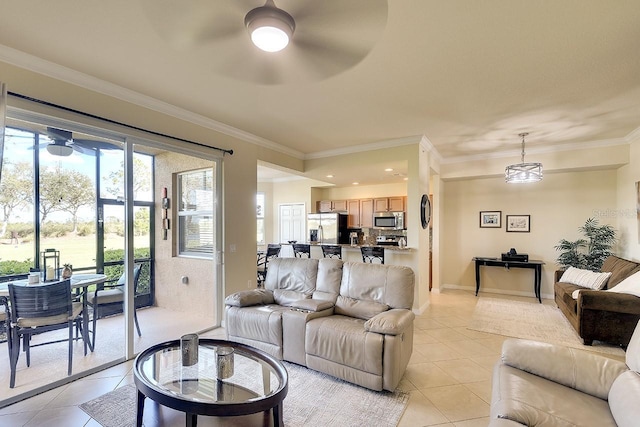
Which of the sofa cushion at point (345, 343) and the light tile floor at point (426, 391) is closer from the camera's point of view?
the light tile floor at point (426, 391)

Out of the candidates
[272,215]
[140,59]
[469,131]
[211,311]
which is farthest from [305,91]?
[272,215]

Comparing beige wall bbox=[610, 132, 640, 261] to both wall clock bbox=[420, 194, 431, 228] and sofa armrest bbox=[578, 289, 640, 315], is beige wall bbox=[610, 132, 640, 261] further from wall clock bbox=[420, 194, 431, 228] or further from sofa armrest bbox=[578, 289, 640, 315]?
wall clock bbox=[420, 194, 431, 228]

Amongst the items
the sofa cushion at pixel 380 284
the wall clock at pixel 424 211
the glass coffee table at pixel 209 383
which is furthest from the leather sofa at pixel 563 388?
the wall clock at pixel 424 211

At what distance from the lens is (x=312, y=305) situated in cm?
299

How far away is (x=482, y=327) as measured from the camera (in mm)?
4137

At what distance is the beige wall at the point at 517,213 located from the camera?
5.49m

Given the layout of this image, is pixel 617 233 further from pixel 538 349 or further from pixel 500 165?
pixel 538 349

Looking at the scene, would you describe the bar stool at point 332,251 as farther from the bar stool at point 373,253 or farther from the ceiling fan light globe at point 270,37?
the ceiling fan light globe at point 270,37

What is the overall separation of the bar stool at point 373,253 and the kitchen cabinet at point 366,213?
2.65m

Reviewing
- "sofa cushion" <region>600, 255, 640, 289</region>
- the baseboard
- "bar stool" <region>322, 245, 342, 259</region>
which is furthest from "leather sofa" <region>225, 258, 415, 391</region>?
the baseboard

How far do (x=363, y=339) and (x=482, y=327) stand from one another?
2582 mm

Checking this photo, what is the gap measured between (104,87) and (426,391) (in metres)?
3.97

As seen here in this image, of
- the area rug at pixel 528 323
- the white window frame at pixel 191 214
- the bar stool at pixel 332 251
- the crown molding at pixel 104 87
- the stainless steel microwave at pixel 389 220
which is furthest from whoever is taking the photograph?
the stainless steel microwave at pixel 389 220

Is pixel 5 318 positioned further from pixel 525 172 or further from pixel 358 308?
pixel 525 172
